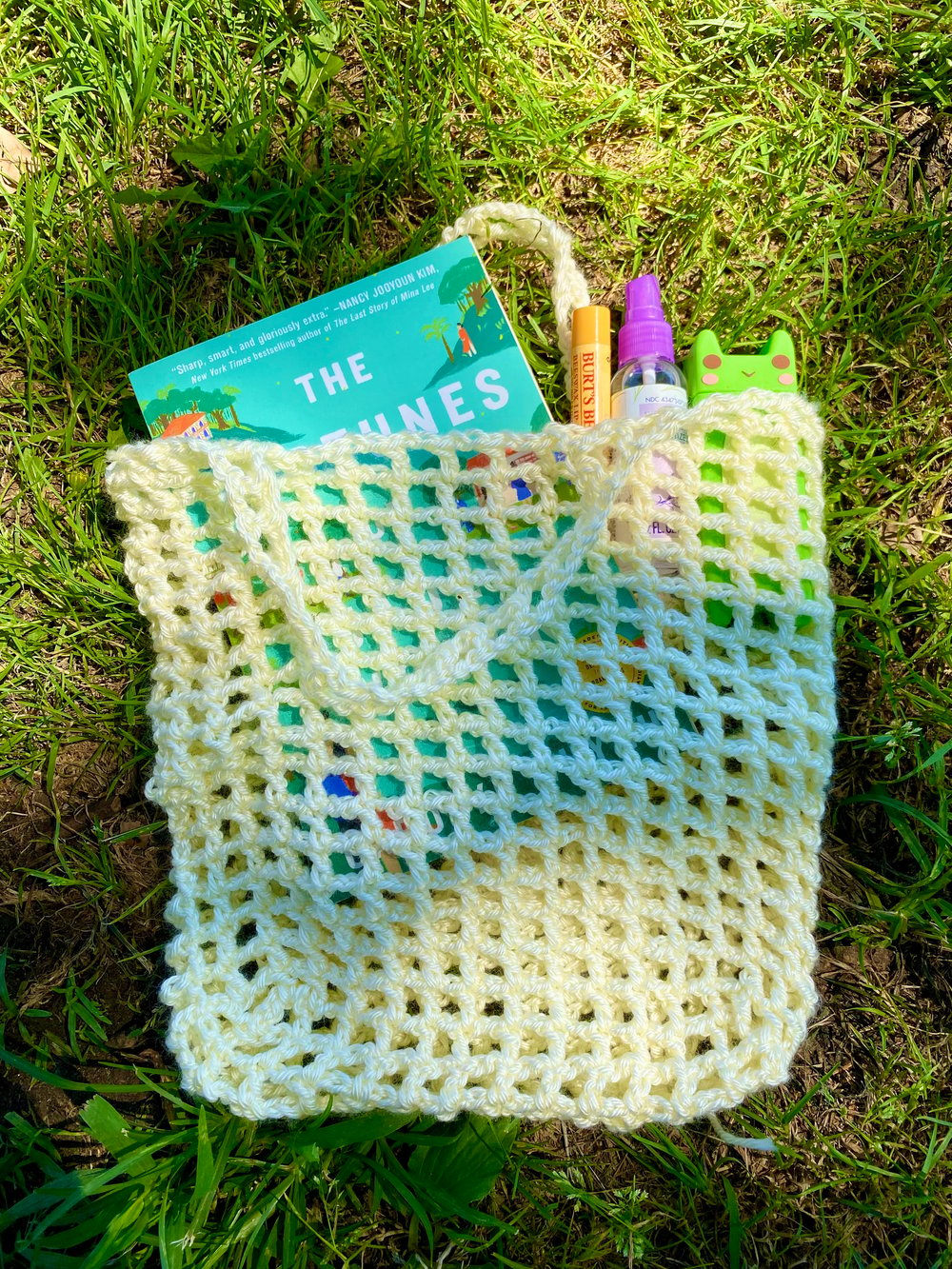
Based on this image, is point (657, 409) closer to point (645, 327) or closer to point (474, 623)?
point (645, 327)

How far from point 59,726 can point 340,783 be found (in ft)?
1.28

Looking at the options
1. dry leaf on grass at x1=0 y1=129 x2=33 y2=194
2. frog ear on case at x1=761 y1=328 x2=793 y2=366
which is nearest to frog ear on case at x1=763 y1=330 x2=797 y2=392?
frog ear on case at x1=761 y1=328 x2=793 y2=366

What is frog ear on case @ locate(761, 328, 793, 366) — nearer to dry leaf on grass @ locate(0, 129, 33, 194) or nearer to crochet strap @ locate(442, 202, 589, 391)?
crochet strap @ locate(442, 202, 589, 391)

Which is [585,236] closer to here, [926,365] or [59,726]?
[926,365]

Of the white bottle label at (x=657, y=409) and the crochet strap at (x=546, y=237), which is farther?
the crochet strap at (x=546, y=237)

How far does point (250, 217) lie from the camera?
0.95m

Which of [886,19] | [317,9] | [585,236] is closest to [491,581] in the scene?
[585,236]

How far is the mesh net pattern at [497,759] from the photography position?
75cm

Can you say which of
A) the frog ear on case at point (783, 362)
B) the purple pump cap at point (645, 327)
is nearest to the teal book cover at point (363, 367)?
the purple pump cap at point (645, 327)

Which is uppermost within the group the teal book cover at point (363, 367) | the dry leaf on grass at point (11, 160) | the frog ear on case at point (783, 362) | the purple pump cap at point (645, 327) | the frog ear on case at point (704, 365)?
the dry leaf on grass at point (11, 160)

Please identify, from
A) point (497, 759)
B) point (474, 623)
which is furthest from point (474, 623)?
point (497, 759)

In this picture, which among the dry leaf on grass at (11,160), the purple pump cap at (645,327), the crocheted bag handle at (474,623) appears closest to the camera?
the crocheted bag handle at (474,623)

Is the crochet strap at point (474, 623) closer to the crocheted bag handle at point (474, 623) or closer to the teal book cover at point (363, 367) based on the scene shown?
the crocheted bag handle at point (474, 623)

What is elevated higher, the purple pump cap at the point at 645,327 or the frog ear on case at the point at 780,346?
the purple pump cap at the point at 645,327
